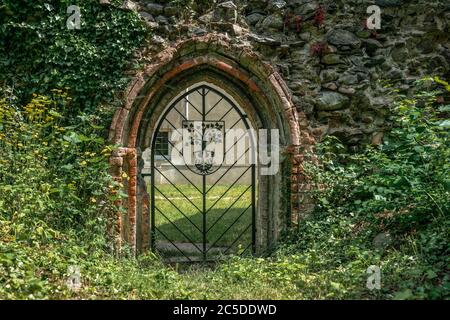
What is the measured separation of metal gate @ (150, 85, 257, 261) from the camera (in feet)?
20.9

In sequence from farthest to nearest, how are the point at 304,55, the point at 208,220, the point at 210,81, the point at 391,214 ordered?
the point at 208,220
the point at 210,81
the point at 304,55
the point at 391,214

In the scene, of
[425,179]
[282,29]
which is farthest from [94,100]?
[425,179]

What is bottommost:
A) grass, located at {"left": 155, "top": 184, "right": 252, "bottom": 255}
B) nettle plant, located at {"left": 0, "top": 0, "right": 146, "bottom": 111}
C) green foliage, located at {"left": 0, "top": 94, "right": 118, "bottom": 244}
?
grass, located at {"left": 155, "top": 184, "right": 252, "bottom": 255}

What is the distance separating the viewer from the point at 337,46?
598 centimetres

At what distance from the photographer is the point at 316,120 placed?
5.98 meters

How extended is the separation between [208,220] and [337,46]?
4649 millimetres

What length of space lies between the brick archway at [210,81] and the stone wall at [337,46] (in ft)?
0.61

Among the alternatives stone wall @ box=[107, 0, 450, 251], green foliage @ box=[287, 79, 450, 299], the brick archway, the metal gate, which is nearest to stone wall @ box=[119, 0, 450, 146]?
stone wall @ box=[107, 0, 450, 251]

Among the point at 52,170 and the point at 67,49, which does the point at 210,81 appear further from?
the point at 52,170

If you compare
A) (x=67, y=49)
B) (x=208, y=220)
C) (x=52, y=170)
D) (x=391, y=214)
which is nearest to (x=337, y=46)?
(x=391, y=214)

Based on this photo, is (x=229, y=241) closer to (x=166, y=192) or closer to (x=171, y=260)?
(x=171, y=260)

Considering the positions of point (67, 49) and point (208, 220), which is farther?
point (208, 220)

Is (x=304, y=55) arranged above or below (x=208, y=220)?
above

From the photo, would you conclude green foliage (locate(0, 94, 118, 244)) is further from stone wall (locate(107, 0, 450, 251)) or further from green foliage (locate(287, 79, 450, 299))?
green foliage (locate(287, 79, 450, 299))
